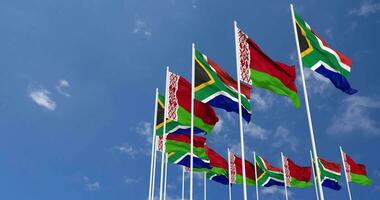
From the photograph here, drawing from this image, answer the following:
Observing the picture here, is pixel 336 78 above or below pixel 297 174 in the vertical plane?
below

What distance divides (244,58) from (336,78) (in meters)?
4.16

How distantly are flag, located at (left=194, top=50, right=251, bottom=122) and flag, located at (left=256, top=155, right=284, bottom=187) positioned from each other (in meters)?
18.5

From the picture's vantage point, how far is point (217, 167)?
111ft

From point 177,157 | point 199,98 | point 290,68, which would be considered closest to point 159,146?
point 177,157

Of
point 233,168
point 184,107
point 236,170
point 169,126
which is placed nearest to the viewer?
point 184,107

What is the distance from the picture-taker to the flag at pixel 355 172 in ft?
130

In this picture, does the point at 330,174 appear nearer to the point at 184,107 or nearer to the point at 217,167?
the point at 217,167

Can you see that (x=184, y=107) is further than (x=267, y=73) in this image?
Yes

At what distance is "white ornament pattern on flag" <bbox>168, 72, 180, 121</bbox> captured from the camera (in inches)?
927

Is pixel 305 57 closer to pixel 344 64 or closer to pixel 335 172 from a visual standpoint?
pixel 344 64

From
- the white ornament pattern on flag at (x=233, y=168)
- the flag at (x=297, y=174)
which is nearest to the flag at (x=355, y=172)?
the flag at (x=297, y=174)

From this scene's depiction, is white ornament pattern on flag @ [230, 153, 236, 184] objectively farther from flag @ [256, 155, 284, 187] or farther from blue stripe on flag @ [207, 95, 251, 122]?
blue stripe on flag @ [207, 95, 251, 122]

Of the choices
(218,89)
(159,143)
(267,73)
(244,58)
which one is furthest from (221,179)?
(267,73)

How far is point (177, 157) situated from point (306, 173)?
55.8ft
